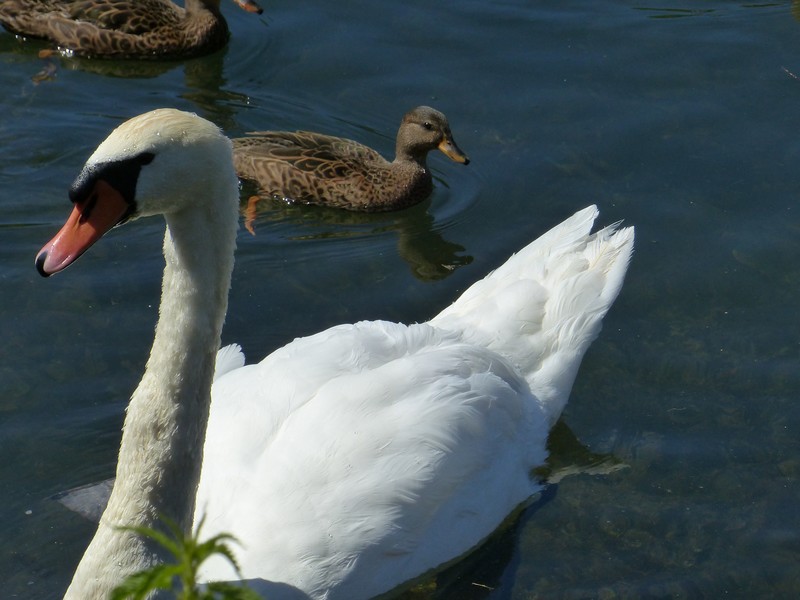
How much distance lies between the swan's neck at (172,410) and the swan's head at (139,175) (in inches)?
7.6

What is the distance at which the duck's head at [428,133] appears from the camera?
883cm

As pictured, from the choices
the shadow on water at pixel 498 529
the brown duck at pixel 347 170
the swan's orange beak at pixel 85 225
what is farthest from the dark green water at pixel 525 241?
the swan's orange beak at pixel 85 225

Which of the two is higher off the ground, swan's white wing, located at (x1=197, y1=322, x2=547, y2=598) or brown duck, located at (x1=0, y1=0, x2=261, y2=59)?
swan's white wing, located at (x1=197, y1=322, x2=547, y2=598)

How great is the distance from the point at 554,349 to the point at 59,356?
2724mm

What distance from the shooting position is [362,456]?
208 inches

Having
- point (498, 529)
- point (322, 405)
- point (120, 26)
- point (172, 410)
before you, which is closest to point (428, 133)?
point (120, 26)

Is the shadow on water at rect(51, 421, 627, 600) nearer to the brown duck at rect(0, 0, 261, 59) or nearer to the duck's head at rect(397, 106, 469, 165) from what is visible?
the duck's head at rect(397, 106, 469, 165)

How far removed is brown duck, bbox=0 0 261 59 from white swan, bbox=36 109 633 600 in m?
4.59

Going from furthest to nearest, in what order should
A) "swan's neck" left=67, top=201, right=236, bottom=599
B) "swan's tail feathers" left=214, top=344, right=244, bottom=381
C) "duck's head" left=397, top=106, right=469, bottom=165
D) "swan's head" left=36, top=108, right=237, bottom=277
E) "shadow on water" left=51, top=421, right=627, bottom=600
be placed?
"duck's head" left=397, top=106, right=469, bottom=165
"swan's tail feathers" left=214, top=344, right=244, bottom=381
"shadow on water" left=51, top=421, right=627, bottom=600
"swan's neck" left=67, top=201, right=236, bottom=599
"swan's head" left=36, top=108, right=237, bottom=277

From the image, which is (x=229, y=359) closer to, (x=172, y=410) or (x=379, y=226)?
(x=172, y=410)

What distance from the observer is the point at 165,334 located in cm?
438

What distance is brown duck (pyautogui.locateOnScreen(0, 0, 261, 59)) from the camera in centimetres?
1042

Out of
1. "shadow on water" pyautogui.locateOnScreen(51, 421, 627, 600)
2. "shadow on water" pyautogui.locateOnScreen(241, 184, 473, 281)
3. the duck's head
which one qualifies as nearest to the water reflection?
"shadow on water" pyautogui.locateOnScreen(241, 184, 473, 281)

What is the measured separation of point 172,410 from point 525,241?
4334mm
